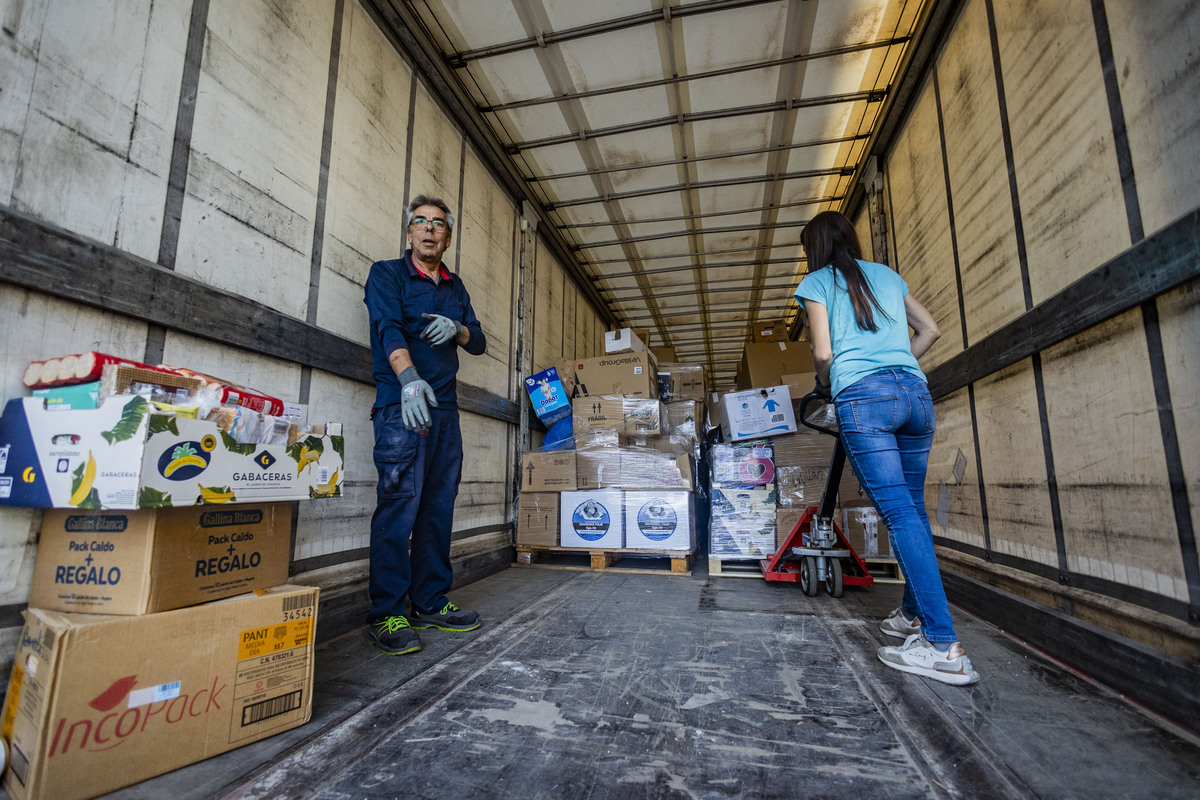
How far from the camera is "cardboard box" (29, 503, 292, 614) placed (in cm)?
118

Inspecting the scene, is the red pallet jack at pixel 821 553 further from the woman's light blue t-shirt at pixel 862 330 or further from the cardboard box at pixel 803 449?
Answer: the woman's light blue t-shirt at pixel 862 330

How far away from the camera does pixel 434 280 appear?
253cm

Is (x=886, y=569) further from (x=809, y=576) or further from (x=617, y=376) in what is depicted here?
(x=617, y=376)

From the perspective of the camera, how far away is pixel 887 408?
1868 mm

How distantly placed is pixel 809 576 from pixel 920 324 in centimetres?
→ 152

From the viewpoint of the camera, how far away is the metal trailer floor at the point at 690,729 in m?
1.11

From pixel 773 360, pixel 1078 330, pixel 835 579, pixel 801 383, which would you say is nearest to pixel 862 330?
pixel 1078 330

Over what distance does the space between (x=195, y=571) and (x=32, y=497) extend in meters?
0.38

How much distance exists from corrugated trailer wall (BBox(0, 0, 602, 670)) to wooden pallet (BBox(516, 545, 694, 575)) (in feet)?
2.21

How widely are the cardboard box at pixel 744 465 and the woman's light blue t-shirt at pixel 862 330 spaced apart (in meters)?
1.81

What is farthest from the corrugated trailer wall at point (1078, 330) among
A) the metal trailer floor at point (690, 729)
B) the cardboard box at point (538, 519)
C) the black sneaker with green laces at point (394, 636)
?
the cardboard box at point (538, 519)

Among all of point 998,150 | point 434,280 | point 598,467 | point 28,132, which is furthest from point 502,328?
point 998,150

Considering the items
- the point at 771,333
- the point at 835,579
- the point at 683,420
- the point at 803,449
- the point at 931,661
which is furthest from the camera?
the point at 771,333

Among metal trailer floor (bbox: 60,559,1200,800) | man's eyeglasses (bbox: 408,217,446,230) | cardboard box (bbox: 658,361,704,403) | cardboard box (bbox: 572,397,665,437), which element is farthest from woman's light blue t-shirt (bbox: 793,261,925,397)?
cardboard box (bbox: 658,361,704,403)
